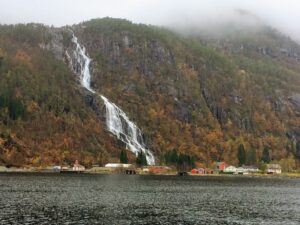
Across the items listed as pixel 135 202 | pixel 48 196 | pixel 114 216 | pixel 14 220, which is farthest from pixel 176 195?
pixel 14 220

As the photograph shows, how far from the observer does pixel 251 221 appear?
73.0 meters

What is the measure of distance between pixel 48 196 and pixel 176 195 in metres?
25.9

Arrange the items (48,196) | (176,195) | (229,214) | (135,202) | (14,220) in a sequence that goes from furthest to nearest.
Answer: (176,195) < (48,196) < (135,202) < (229,214) < (14,220)

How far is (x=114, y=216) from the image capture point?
7412cm

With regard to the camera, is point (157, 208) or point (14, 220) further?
point (157, 208)

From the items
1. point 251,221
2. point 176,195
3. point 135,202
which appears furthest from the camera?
point 176,195

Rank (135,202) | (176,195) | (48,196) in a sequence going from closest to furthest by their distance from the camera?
(135,202) < (48,196) < (176,195)

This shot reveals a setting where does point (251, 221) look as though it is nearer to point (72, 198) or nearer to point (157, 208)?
point (157, 208)

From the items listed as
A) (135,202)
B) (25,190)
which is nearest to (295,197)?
(135,202)

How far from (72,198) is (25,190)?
18.4 m

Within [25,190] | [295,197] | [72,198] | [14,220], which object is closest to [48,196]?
[72,198]

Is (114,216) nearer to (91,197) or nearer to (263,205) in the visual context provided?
(91,197)

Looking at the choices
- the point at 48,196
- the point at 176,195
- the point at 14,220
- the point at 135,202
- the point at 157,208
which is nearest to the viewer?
the point at 14,220

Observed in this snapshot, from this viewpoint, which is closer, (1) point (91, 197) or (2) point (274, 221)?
(2) point (274, 221)
